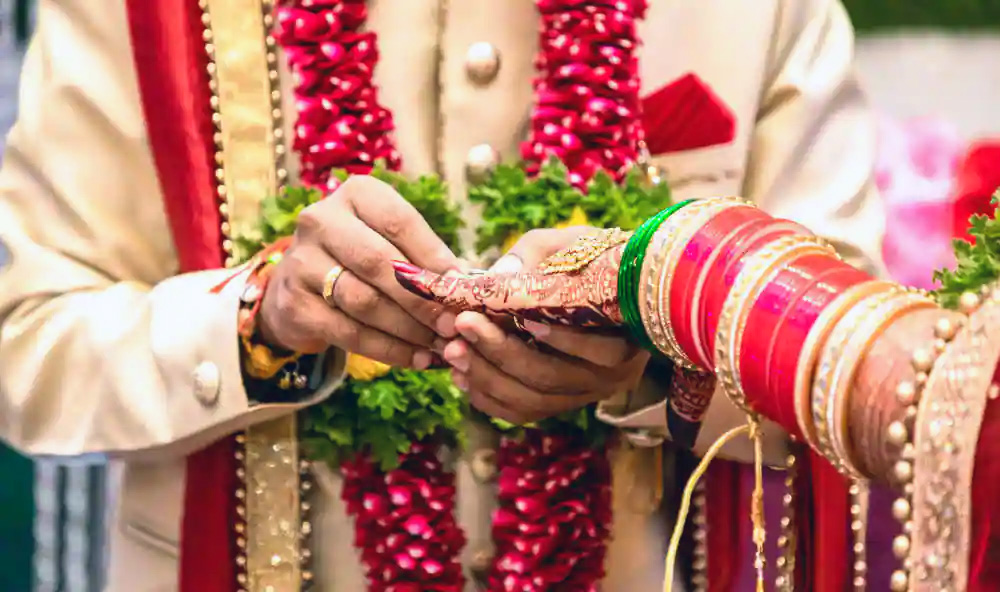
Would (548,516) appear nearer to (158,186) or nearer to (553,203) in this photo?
(553,203)

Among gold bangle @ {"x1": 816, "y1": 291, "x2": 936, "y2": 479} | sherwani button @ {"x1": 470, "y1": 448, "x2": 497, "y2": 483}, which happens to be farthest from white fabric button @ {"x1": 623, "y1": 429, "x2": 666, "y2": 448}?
gold bangle @ {"x1": 816, "y1": 291, "x2": 936, "y2": 479}

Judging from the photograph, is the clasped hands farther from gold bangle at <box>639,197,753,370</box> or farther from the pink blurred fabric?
the pink blurred fabric

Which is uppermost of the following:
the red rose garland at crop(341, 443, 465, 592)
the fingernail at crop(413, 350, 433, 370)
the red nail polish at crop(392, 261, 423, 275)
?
the red nail polish at crop(392, 261, 423, 275)

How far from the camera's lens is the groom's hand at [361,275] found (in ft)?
2.41

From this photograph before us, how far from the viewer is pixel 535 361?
0.73m

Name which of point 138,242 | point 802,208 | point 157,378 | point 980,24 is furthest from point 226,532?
point 980,24

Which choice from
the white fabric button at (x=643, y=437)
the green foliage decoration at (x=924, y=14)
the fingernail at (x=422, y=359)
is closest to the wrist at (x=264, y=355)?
the fingernail at (x=422, y=359)

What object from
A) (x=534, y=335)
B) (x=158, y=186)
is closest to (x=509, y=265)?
(x=534, y=335)

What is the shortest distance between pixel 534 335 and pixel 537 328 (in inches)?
0.6

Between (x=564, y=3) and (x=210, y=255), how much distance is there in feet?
1.07

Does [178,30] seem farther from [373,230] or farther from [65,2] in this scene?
[373,230]

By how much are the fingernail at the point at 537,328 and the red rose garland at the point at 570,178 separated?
233 mm

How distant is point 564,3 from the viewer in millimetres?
911

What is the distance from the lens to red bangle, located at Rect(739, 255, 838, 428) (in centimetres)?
48
